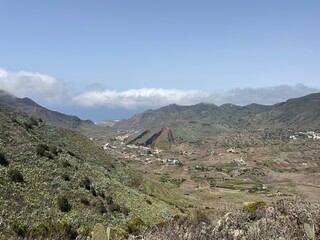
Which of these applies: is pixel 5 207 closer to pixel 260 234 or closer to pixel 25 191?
pixel 25 191

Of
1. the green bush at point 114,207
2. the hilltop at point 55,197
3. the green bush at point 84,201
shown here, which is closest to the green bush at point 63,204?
the hilltop at point 55,197

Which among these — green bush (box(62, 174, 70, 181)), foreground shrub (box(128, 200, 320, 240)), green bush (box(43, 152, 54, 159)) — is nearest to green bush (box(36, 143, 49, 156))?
green bush (box(43, 152, 54, 159))

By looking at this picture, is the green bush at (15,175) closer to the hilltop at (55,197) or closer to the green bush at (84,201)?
the hilltop at (55,197)

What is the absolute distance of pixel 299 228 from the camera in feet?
59.9

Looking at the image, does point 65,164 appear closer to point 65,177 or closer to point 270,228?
point 65,177

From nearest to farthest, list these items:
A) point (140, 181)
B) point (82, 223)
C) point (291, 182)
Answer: point (82, 223), point (140, 181), point (291, 182)

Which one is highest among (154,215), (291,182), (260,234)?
(260,234)

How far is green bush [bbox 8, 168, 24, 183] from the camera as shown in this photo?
4101 centimetres

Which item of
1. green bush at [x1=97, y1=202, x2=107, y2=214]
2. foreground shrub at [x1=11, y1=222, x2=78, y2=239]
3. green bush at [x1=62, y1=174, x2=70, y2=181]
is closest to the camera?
foreground shrub at [x1=11, y1=222, x2=78, y2=239]

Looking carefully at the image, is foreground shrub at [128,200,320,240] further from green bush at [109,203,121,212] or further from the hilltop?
green bush at [109,203,121,212]

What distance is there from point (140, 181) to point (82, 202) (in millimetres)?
31952

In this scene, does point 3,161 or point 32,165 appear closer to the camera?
point 3,161

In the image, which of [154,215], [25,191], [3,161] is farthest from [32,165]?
[154,215]

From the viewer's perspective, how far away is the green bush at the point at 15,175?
4101 cm
